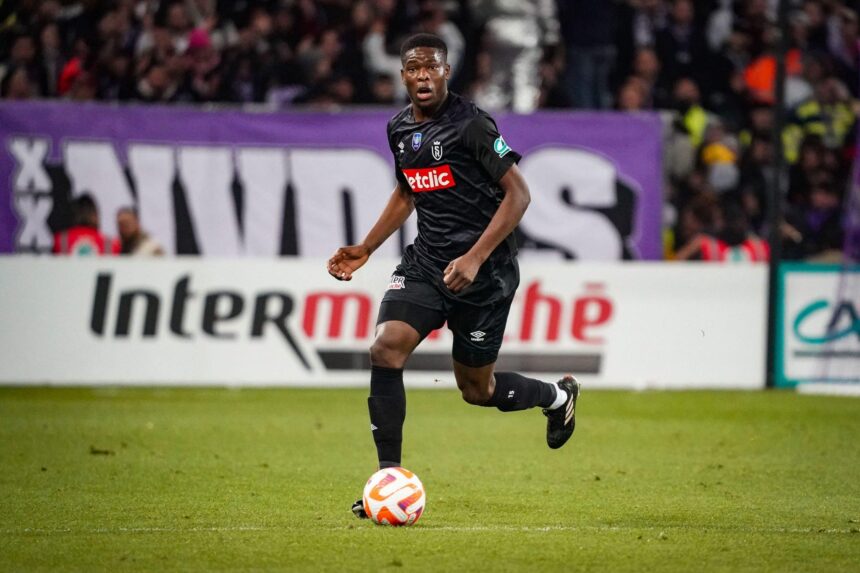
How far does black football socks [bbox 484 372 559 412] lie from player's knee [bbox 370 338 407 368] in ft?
2.92

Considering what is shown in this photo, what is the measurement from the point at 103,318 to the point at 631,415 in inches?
213

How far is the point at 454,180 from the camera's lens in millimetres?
7020

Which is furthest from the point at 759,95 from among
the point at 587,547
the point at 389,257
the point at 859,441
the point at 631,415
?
the point at 587,547

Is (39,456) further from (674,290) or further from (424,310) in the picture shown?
(674,290)

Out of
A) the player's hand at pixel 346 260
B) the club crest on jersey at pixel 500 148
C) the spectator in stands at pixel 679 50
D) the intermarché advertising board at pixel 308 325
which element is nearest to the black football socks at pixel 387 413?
the player's hand at pixel 346 260

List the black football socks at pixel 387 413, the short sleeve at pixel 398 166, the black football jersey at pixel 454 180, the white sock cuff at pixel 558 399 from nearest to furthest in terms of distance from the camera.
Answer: the black football socks at pixel 387 413 < the black football jersey at pixel 454 180 < the short sleeve at pixel 398 166 < the white sock cuff at pixel 558 399

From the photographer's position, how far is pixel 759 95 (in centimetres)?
1733

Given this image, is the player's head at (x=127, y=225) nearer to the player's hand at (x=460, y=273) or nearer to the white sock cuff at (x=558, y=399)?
the white sock cuff at (x=558, y=399)

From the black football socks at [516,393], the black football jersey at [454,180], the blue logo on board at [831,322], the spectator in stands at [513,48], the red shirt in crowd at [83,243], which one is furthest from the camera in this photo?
the spectator in stands at [513,48]

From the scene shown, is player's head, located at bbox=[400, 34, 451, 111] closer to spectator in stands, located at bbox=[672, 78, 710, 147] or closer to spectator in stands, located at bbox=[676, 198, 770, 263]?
spectator in stands, located at bbox=[676, 198, 770, 263]

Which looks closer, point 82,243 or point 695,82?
point 82,243

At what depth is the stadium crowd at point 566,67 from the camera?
16500mm

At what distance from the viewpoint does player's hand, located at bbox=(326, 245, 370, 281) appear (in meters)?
7.32

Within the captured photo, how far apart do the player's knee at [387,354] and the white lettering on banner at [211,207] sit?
367 inches
